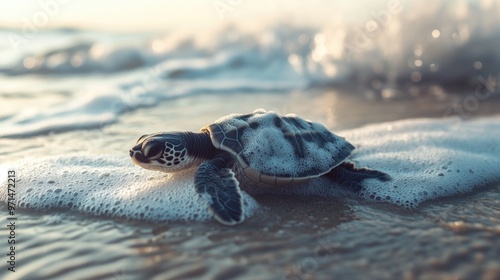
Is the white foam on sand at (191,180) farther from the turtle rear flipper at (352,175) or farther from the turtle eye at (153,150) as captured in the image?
the turtle eye at (153,150)

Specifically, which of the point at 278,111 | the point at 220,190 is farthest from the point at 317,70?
the point at 220,190

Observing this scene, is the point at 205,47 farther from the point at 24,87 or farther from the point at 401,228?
the point at 401,228

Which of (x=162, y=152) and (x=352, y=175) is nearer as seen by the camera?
(x=162, y=152)

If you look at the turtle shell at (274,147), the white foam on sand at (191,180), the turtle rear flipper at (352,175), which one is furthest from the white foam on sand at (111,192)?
the turtle rear flipper at (352,175)

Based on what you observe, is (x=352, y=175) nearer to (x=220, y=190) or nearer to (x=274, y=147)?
(x=274, y=147)

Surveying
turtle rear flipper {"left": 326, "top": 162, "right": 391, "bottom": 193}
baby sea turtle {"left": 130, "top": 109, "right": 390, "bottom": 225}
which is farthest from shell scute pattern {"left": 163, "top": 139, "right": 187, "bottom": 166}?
turtle rear flipper {"left": 326, "top": 162, "right": 391, "bottom": 193}

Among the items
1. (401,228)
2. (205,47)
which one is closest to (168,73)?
(205,47)

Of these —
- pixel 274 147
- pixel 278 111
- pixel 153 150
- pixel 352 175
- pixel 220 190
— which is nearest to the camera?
pixel 220 190

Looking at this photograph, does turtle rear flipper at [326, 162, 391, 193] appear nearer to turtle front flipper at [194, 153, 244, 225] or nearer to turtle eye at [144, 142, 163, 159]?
turtle front flipper at [194, 153, 244, 225]
